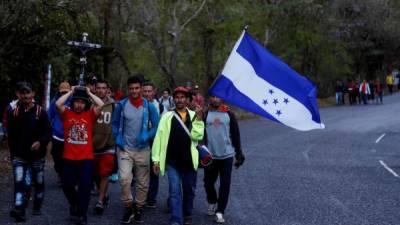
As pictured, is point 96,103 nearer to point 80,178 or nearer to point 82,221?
point 80,178

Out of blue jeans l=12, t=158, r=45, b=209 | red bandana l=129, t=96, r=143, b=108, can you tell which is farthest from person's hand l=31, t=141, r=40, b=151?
red bandana l=129, t=96, r=143, b=108

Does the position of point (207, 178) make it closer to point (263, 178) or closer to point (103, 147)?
point (103, 147)

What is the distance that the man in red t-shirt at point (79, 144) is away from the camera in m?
7.79

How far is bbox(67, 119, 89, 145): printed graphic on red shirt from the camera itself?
7.81m

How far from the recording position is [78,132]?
7.83m

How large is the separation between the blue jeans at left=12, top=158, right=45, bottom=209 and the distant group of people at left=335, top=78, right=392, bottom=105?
3484 cm

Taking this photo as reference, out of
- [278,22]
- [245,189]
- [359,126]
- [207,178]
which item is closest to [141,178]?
[207,178]

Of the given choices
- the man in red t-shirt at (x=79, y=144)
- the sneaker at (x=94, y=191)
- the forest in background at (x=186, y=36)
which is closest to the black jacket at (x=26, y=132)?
the man in red t-shirt at (x=79, y=144)

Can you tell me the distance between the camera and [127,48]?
2659 centimetres

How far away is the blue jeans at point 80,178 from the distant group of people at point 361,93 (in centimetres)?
3492

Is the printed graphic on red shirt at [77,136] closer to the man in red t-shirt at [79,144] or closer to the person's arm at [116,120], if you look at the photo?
the man in red t-shirt at [79,144]

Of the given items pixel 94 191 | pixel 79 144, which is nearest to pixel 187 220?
pixel 79 144

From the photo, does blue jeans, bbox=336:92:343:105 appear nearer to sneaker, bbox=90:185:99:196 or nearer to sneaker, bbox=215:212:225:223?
sneaker, bbox=90:185:99:196

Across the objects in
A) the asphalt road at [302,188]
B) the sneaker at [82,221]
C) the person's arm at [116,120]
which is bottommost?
the asphalt road at [302,188]
